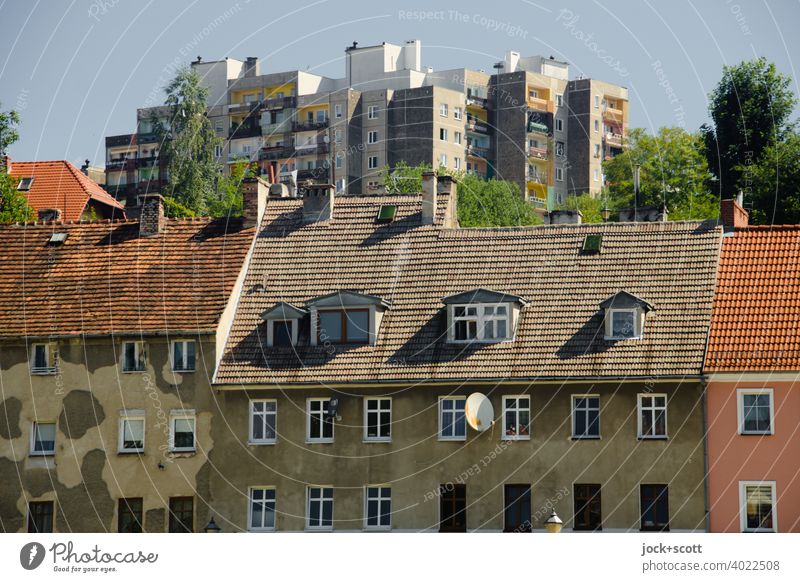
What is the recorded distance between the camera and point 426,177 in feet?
220

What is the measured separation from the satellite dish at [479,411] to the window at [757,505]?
8.75 metres

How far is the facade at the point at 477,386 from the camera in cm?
5762

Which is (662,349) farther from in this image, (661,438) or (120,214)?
(120,214)

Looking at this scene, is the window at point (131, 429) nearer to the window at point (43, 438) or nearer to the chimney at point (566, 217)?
the window at point (43, 438)

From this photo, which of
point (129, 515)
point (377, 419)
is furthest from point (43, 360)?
point (377, 419)

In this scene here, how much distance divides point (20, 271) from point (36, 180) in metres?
45.2

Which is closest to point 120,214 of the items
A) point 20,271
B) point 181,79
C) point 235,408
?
point 181,79

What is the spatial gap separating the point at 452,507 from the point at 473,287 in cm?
830

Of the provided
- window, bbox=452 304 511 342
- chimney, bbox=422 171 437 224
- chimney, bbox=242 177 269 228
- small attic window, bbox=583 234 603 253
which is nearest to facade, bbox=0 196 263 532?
chimney, bbox=242 177 269 228

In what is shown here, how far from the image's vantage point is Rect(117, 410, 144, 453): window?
204 feet

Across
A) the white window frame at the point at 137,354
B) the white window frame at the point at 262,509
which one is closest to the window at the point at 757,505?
the white window frame at the point at 262,509

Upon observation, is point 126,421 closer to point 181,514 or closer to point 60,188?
point 181,514

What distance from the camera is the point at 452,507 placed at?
58781 millimetres

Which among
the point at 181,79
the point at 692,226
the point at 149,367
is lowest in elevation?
the point at 149,367
